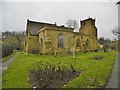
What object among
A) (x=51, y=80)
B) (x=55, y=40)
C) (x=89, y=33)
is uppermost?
(x=89, y=33)

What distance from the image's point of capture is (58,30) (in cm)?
4206

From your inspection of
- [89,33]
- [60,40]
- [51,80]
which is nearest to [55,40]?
[60,40]

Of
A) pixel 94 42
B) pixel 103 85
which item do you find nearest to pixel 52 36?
pixel 94 42

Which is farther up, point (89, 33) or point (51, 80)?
point (89, 33)

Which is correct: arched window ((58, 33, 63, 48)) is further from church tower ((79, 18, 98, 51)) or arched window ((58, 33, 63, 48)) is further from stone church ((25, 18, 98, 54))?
church tower ((79, 18, 98, 51))

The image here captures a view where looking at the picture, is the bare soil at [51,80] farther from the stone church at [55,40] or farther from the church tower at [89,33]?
the church tower at [89,33]

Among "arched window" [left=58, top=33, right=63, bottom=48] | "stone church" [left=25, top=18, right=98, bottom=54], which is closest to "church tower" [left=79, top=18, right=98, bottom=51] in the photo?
"stone church" [left=25, top=18, right=98, bottom=54]

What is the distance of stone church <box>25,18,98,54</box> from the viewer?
40625 mm

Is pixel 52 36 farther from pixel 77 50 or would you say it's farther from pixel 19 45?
pixel 19 45

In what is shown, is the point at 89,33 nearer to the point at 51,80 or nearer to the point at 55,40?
the point at 55,40

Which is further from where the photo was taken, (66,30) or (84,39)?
(84,39)

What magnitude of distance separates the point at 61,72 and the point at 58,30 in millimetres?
28947

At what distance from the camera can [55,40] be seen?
137 ft

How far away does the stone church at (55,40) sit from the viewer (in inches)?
1599
